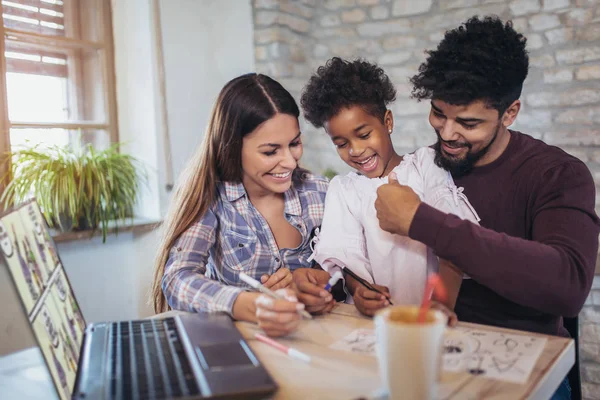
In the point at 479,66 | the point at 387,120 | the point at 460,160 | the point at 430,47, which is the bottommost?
the point at 460,160

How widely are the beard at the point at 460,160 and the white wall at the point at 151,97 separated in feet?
6.58

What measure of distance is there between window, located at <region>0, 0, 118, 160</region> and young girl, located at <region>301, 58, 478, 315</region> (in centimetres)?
182

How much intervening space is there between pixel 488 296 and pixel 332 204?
18.6 inches

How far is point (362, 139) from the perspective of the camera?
1.51m

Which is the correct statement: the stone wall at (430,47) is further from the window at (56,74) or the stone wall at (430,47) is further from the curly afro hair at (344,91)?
the curly afro hair at (344,91)

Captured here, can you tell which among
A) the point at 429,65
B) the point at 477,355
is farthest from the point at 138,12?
the point at 477,355

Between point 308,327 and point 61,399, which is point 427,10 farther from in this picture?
point 61,399

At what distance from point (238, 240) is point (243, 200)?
123mm

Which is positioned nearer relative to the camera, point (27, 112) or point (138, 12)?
point (27, 112)

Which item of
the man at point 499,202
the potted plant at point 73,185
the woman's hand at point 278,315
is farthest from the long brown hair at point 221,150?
the potted plant at point 73,185

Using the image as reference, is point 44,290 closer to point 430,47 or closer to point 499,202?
point 499,202

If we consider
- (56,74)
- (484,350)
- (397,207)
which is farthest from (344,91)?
(56,74)

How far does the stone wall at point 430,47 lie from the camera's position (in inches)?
108

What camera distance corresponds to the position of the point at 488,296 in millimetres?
1375
